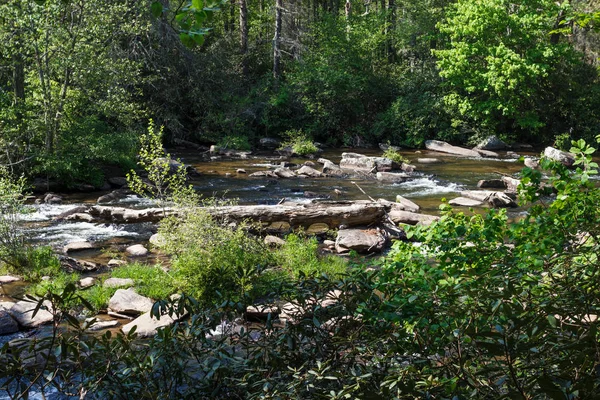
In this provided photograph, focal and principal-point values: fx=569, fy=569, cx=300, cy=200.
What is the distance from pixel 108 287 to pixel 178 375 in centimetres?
575

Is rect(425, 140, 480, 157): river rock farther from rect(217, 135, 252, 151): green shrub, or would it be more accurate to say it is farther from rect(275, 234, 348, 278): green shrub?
rect(275, 234, 348, 278): green shrub

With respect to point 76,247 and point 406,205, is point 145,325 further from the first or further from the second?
point 406,205

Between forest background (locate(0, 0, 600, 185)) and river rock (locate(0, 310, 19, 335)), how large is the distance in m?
10.1

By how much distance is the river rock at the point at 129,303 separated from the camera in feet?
24.7

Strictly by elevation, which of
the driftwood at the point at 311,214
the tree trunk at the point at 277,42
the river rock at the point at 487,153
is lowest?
the river rock at the point at 487,153

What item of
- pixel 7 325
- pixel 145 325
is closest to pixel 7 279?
pixel 7 325

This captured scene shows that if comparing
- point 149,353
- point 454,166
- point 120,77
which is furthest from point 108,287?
point 454,166

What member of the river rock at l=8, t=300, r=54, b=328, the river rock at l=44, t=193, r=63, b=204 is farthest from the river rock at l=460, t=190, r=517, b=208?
the river rock at l=44, t=193, r=63, b=204

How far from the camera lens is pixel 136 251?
10.2 meters

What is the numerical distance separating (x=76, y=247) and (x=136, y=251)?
123cm

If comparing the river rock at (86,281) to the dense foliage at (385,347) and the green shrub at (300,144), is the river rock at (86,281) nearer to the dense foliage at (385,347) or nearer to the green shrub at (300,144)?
the dense foliage at (385,347)

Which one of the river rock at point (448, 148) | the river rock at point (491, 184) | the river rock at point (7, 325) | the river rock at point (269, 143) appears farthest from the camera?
the river rock at point (269, 143)

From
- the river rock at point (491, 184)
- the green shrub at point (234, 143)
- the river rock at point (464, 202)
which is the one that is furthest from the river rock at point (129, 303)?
the green shrub at point (234, 143)

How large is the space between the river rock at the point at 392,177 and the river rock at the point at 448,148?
22.8 ft
